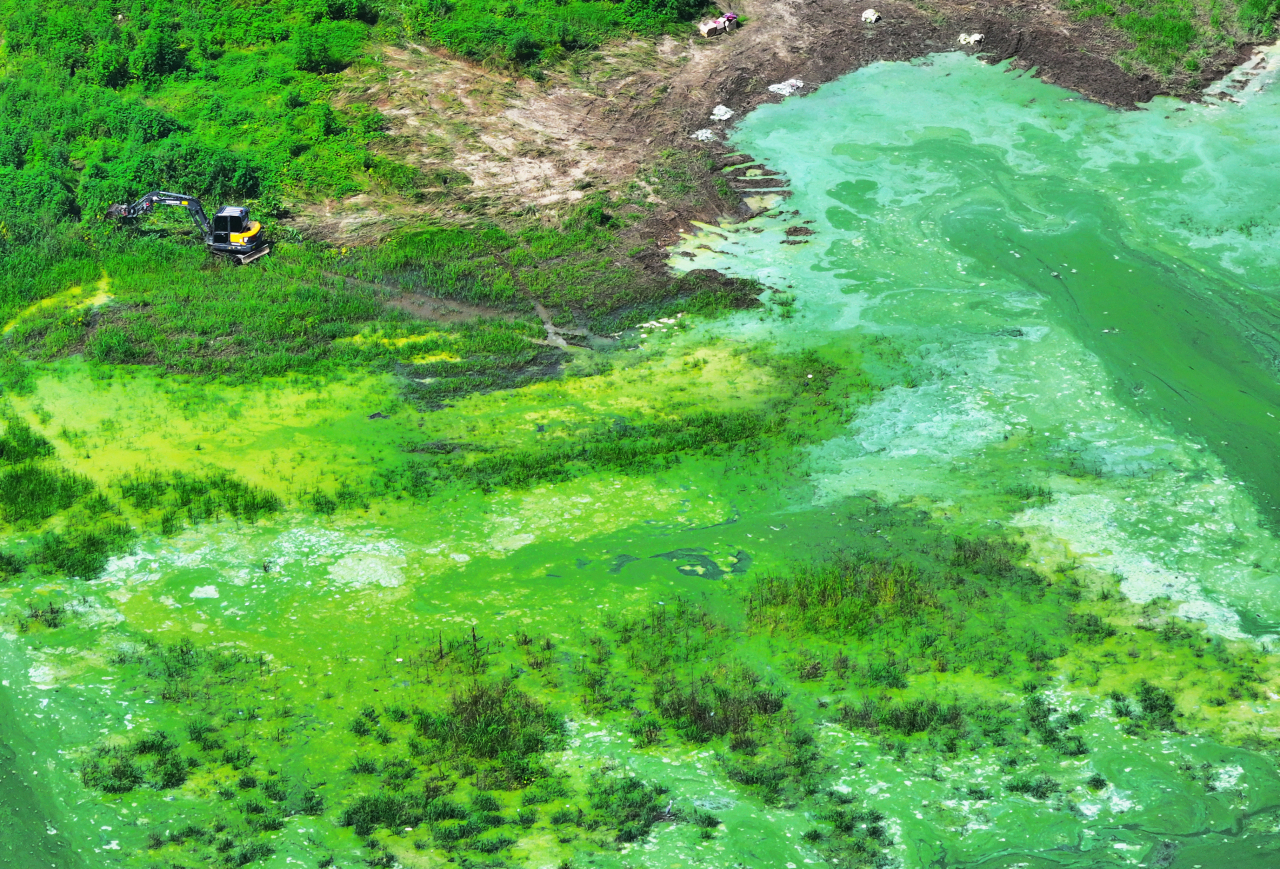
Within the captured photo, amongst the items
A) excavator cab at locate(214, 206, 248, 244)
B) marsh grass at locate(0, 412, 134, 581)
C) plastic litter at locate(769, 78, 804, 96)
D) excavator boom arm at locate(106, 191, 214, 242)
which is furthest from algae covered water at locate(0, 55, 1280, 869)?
plastic litter at locate(769, 78, 804, 96)

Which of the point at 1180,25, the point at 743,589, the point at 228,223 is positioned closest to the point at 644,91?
the point at 228,223

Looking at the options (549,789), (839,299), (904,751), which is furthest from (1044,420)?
(549,789)

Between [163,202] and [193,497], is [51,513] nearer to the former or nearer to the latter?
[193,497]

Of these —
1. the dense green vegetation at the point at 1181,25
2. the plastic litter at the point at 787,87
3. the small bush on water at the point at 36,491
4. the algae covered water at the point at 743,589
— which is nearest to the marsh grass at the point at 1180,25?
the dense green vegetation at the point at 1181,25

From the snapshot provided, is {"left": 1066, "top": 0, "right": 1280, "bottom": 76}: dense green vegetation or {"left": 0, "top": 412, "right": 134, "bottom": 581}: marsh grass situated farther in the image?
{"left": 1066, "top": 0, "right": 1280, "bottom": 76}: dense green vegetation

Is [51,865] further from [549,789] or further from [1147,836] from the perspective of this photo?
[1147,836]

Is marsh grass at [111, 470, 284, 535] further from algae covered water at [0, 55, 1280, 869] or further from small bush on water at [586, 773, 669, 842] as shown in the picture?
small bush on water at [586, 773, 669, 842]
